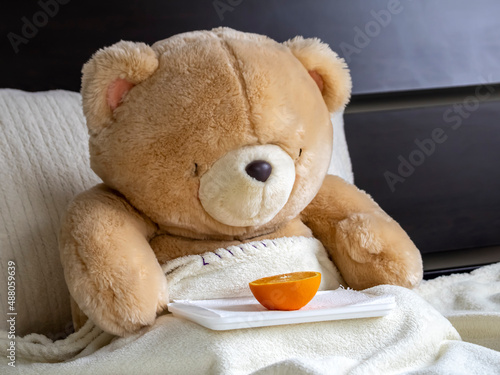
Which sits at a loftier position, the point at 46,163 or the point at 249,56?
the point at 249,56

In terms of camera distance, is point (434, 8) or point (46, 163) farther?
point (434, 8)

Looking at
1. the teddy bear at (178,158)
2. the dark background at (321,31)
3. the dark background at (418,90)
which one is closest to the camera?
the teddy bear at (178,158)

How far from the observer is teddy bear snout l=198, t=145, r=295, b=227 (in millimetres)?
849

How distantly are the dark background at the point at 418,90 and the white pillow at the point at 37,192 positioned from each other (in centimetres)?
46

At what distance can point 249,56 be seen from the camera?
89 cm

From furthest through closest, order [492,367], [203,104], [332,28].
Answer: [332,28] < [203,104] < [492,367]

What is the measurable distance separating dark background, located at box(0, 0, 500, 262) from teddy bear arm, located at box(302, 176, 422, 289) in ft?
1.63

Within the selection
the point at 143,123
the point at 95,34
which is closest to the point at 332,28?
the point at 95,34

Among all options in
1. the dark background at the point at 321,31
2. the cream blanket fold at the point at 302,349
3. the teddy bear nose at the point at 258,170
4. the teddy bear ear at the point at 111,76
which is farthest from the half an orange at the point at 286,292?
the dark background at the point at 321,31

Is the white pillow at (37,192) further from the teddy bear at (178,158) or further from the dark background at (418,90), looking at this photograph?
the dark background at (418,90)

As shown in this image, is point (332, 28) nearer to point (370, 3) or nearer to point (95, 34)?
point (370, 3)

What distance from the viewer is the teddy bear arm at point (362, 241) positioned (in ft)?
3.24

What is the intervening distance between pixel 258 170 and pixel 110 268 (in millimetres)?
230

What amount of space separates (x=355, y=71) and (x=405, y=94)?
0.14 metres
